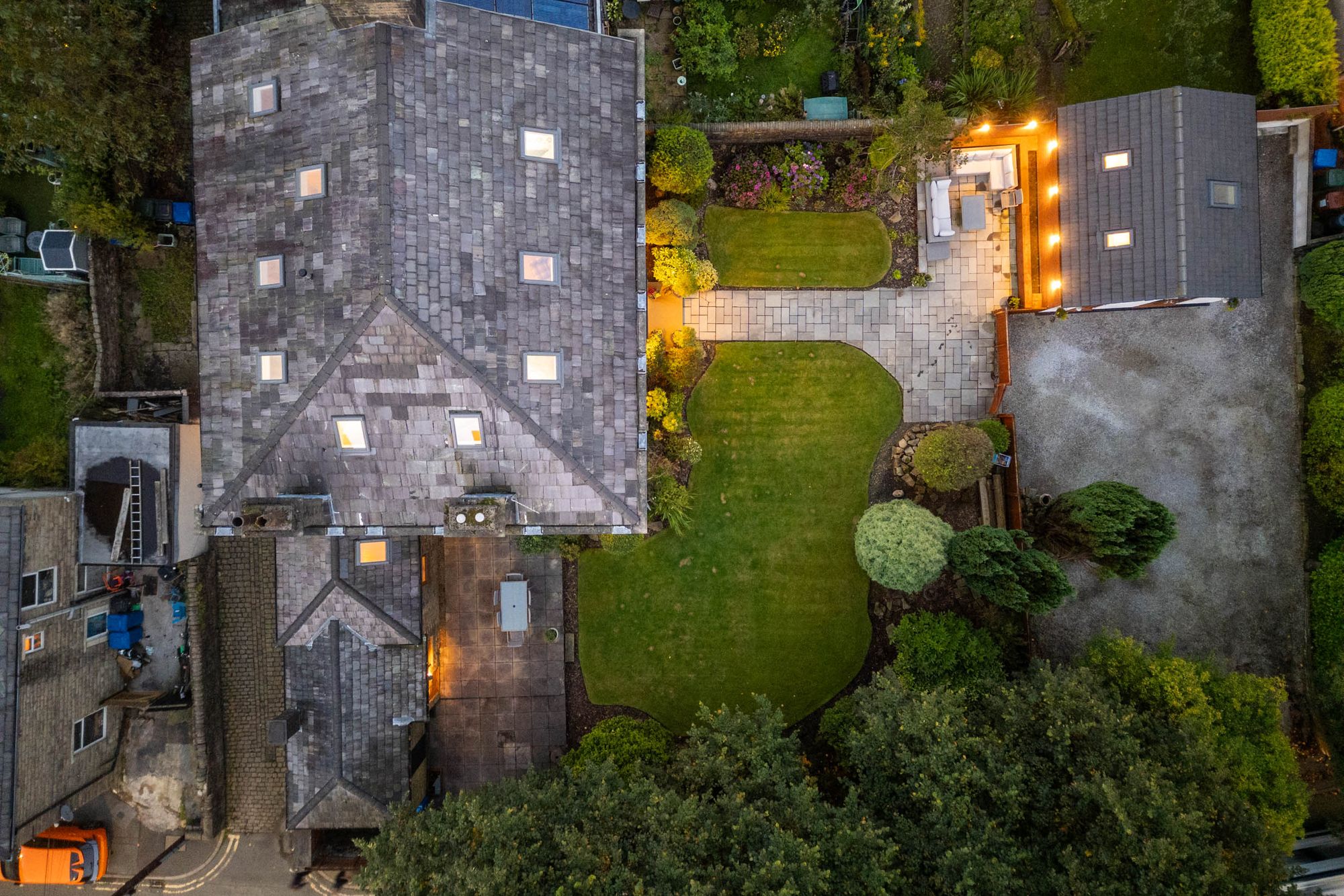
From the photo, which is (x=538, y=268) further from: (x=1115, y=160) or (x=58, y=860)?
(x=58, y=860)

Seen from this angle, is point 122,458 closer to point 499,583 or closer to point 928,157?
point 499,583

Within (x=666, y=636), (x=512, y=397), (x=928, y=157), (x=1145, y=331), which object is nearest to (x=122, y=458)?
(x=512, y=397)

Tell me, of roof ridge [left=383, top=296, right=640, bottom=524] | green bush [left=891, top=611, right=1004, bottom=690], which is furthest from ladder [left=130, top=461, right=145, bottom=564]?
green bush [left=891, top=611, right=1004, bottom=690]

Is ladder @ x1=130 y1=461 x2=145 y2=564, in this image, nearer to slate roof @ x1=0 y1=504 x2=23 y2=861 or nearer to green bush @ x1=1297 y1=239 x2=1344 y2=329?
slate roof @ x1=0 y1=504 x2=23 y2=861

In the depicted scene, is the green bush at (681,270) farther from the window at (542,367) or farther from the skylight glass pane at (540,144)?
the window at (542,367)

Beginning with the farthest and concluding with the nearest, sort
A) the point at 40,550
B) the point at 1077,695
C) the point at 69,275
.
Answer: the point at 69,275 → the point at 40,550 → the point at 1077,695

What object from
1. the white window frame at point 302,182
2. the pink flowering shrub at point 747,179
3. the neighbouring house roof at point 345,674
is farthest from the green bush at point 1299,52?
the neighbouring house roof at point 345,674
